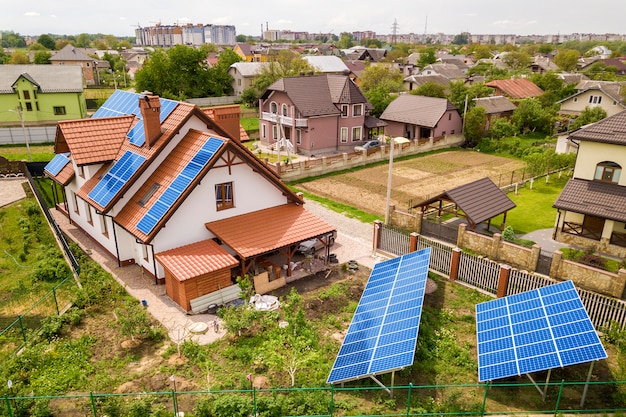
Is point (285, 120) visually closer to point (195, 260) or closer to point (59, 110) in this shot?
point (195, 260)

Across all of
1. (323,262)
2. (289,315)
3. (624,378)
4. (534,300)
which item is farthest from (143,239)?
(624,378)

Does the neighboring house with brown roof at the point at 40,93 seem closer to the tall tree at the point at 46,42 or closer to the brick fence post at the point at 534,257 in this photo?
the brick fence post at the point at 534,257

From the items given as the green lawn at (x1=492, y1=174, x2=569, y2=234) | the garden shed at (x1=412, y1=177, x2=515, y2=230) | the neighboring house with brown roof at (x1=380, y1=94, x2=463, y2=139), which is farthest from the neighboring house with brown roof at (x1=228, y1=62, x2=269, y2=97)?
the garden shed at (x1=412, y1=177, x2=515, y2=230)

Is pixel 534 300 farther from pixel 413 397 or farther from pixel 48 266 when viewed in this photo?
pixel 48 266

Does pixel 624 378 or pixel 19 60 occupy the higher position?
pixel 19 60

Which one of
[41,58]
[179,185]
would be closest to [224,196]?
[179,185]

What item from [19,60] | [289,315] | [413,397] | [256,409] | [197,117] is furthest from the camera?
[19,60]

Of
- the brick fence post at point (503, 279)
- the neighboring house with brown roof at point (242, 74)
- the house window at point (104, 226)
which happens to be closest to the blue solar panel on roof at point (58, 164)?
the house window at point (104, 226)

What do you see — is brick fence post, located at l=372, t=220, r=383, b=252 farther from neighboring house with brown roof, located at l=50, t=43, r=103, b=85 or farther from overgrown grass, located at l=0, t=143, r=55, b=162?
neighboring house with brown roof, located at l=50, t=43, r=103, b=85

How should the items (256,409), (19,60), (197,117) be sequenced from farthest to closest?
1. (19,60)
2. (197,117)
3. (256,409)
